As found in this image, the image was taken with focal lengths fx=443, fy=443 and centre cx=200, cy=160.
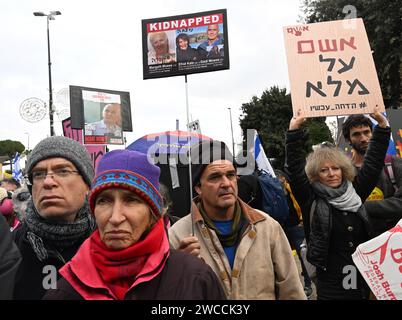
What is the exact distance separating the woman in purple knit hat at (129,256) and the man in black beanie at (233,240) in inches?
23.9

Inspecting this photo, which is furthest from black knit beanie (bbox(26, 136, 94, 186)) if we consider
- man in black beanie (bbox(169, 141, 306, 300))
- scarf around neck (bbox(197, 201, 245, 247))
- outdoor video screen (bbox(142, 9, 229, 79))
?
outdoor video screen (bbox(142, 9, 229, 79))

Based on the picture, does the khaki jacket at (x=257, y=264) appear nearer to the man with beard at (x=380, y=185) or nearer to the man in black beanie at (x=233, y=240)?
the man in black beanie at (x=233, y=240)

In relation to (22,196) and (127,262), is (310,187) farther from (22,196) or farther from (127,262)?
(22,196)

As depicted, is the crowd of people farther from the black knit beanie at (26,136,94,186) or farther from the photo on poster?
the photo on poster

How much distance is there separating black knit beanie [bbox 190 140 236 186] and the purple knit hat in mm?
1002

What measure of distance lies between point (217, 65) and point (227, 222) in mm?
1319

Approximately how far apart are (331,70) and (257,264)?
2.26m

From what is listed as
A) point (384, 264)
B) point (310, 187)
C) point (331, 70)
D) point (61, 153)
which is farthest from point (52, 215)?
point (331, 70)

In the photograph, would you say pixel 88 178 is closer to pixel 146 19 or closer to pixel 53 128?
pixel 146 19

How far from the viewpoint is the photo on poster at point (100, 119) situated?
30.4 ft

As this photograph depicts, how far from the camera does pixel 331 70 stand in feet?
13.1

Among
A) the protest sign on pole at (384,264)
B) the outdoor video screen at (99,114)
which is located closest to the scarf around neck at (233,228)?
the protest sign on pole at (384,264)

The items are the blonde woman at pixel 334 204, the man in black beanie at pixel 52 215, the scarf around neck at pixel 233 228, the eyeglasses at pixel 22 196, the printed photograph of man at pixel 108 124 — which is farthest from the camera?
the printed photograph of man at pixel 108 124

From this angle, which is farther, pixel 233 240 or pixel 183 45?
pixel 183 45
